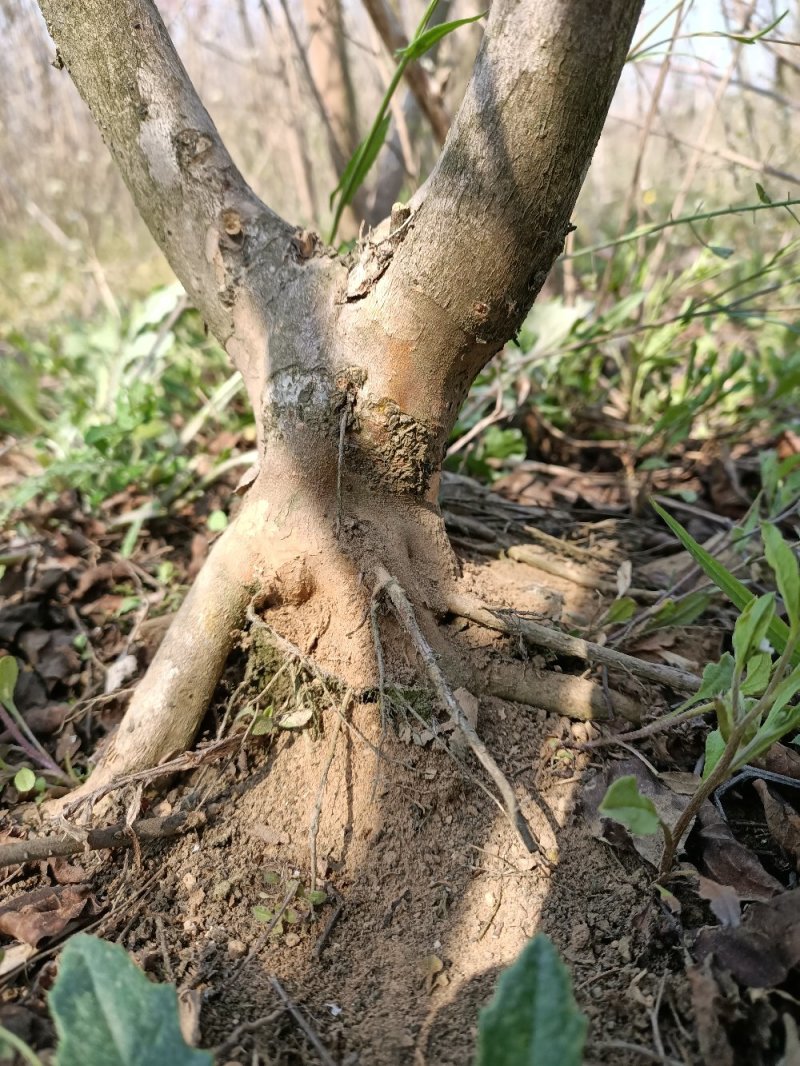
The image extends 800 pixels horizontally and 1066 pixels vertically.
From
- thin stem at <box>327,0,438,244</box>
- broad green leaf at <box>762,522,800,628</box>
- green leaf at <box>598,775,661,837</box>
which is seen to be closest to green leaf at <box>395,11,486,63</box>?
thin stem at <box>327,0,438,244</box>

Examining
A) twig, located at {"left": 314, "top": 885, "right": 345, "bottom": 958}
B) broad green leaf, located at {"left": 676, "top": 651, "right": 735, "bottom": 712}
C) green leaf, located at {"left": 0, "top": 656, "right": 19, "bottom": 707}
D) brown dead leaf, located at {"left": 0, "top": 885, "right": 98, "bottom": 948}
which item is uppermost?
green leaf, located at {"left": 0, "top": 656, "right": 19, "bottom": 707}

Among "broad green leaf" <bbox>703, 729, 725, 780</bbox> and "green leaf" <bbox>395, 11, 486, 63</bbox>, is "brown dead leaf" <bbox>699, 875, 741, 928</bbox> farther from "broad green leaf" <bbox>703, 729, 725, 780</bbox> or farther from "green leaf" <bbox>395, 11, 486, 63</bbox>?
"green leaf" <bbox>395, 11, 486, 63</bbox>

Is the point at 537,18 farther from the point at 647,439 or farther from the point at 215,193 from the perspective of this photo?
the point at 647,439

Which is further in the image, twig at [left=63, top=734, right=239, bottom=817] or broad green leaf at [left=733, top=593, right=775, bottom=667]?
twig at [left=63, top=734, right=239, bottom=817]

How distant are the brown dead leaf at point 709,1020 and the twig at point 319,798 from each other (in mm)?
545

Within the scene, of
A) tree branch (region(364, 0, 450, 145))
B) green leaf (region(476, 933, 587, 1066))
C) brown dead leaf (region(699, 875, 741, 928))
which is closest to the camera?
green leaf (region(476, 933, 587, 1066))

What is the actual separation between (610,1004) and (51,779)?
1037 mm

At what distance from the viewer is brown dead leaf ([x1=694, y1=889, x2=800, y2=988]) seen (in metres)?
0.84

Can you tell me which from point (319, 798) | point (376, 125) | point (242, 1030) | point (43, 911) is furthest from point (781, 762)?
point (376, 125)

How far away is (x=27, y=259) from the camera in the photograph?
6.30 metres

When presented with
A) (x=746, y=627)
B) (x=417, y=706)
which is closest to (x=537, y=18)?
(x=746, y=627)

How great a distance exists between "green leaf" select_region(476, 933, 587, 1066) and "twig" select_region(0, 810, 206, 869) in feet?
2.18

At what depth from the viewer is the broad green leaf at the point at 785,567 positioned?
0.80 m

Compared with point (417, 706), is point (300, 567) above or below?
above
